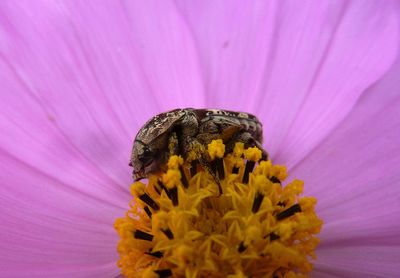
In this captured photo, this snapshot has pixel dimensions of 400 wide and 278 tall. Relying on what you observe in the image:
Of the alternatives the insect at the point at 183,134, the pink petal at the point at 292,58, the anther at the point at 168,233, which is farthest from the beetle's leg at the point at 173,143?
the pink petal at the point at 292,58

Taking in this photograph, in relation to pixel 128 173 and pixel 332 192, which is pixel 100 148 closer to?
pixel 128 173

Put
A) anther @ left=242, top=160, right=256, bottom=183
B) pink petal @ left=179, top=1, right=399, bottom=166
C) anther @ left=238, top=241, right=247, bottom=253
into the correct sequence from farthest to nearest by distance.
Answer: pink petal @ left=179, top=1, right=399, bottom=166 → anther @ left=242, top=160, right=256, bottom=183 → anther @ left=238, top=241, right=247, bottom=253

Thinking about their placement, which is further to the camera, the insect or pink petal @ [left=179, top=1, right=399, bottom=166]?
pink petal @ [left=179, top=1, right=399, bottom=166]

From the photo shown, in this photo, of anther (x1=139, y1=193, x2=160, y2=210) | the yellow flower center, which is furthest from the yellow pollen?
anther (x1=139, y1=193, x2=160, y2=210)

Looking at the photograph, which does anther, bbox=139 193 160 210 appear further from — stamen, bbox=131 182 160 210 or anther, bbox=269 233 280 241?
anther, bbox=269 233 280 241

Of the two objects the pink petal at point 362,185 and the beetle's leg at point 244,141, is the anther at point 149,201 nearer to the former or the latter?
the beetle's leg at point 244,141

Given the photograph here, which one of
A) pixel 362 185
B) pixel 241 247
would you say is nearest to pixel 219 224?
pixel 241 247
